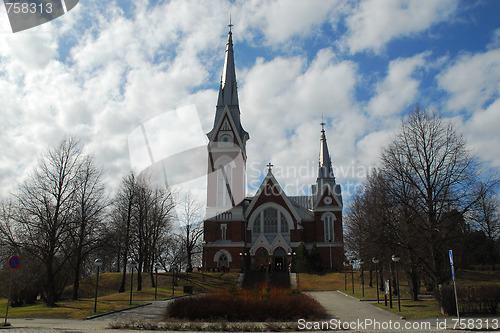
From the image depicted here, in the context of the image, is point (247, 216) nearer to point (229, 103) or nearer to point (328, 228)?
point (328, 228)

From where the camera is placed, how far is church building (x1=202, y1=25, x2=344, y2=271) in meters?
48.0

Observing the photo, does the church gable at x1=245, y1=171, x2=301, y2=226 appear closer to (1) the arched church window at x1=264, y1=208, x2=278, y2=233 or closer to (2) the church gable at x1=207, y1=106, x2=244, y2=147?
(1) the arched church window at x1=264, y1=208, x2=278, y2=233

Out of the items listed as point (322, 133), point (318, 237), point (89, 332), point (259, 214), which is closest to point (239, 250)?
point (259, 214)

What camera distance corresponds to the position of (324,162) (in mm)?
55812

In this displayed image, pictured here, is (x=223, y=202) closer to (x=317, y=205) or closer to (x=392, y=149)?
(x=317, y=205)

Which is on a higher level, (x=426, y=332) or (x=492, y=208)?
(x=492, y=208)

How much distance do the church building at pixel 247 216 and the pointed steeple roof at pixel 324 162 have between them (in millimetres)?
551

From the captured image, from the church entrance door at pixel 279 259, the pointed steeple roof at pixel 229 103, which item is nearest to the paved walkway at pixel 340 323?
the church entrance door at pixel 279 259

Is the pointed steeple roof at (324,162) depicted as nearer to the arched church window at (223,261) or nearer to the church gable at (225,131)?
the church gable at (225,131)

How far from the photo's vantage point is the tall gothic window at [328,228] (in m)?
50.1

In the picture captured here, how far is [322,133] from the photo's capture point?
57688 millimetres

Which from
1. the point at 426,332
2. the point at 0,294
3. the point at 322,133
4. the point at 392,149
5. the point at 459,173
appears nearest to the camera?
the point at 426,332

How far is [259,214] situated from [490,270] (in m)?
27.8

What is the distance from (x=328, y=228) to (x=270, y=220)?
758 cm
